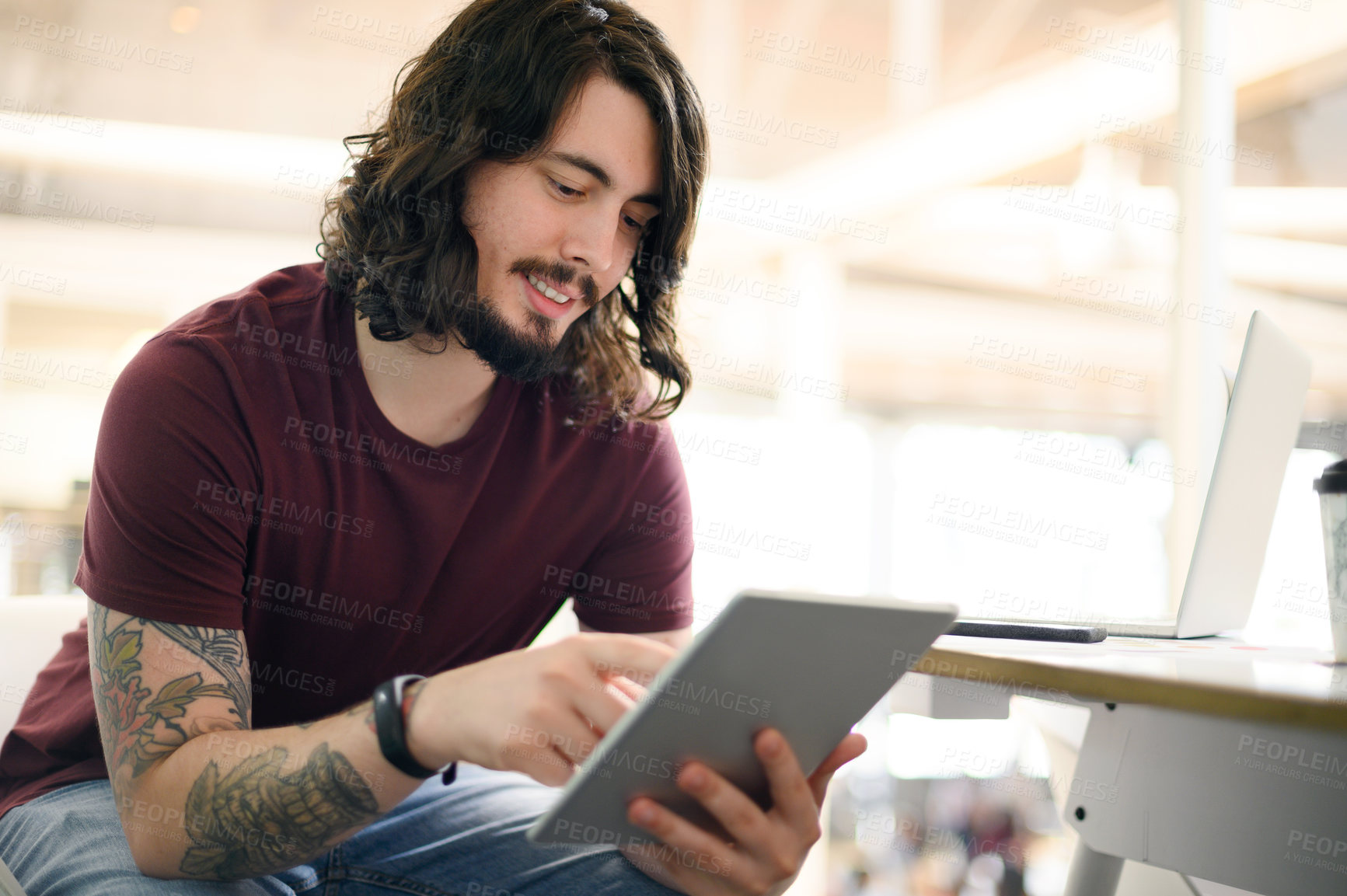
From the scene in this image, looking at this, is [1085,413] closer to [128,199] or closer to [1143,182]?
[1143,182]

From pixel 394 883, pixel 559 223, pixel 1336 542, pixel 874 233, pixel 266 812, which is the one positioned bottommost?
pixel 394 883

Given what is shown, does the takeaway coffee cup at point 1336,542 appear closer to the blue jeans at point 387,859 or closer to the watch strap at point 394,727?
the blue jeans at point 387,859

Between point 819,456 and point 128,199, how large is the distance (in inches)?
117

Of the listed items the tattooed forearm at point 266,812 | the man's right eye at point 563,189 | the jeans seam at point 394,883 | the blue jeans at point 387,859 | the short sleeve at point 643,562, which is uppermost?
the man's right eye at point 563,189

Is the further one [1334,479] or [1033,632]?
[1033,632]

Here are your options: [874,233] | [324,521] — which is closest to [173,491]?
[324,521]

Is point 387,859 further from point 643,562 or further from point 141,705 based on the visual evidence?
point 643,562

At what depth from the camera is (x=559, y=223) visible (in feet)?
3.74

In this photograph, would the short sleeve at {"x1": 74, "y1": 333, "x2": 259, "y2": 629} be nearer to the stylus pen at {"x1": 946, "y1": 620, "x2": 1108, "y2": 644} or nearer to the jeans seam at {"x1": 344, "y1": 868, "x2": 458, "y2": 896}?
the jeans seam at {"x1": 344, "y1": 868, "x2": 458, "y2": 896}

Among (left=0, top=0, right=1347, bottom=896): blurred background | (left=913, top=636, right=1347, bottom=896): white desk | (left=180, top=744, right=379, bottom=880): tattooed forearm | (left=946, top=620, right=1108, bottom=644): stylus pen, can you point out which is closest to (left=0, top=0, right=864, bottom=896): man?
(left=180, top=744, right=379, bottom=880): tattooed forearm

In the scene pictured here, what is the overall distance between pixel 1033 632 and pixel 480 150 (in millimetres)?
869

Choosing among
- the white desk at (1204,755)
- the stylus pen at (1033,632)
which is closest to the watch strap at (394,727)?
the white desk at (1204,755)

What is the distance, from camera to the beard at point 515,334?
113 centimetres

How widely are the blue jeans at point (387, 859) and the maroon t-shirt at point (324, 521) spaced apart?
0.08 metres
